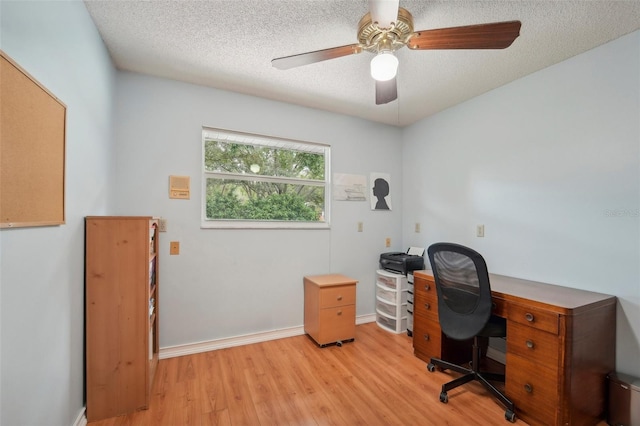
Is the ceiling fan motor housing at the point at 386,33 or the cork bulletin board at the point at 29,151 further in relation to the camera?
the ceiling fan motor housing at the point at 386,33

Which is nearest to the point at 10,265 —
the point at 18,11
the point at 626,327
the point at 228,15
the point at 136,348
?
the point at 18,11

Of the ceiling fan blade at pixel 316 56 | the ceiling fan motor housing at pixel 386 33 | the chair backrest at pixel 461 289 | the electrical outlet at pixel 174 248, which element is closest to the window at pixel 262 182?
the electrical outlet at pixel 174 248

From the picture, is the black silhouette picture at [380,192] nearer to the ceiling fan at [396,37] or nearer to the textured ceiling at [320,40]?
the textured ceiling at [320,40]

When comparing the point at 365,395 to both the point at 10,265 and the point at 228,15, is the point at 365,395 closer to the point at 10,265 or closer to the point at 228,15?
the point at 10,265

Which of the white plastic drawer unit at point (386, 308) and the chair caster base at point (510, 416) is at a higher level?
the white plastic drawer unit at point (386, 308)

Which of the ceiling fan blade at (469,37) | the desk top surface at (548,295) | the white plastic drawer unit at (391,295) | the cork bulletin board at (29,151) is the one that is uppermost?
the ceiling fan blade at (469,37)

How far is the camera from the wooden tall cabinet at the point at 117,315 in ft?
5.68

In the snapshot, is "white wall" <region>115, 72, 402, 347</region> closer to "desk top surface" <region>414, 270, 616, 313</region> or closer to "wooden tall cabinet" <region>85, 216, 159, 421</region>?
"wooden tall cabinet" <region>85, 216, 159, 421</region>

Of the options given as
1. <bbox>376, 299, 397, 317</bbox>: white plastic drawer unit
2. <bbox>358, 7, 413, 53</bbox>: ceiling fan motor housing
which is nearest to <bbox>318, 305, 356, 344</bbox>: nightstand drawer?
<bbox>376, 299, 397, 317</bbox>: white plastic drawer unit

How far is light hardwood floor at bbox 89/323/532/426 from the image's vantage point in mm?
1785

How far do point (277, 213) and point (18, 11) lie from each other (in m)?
2.27

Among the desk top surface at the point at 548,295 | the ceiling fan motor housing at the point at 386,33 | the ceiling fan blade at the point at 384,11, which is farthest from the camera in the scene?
the desk top surface at the point at 548,295

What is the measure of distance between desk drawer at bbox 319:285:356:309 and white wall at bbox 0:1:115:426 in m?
1.83

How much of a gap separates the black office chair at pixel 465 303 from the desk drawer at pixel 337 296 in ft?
3.04
